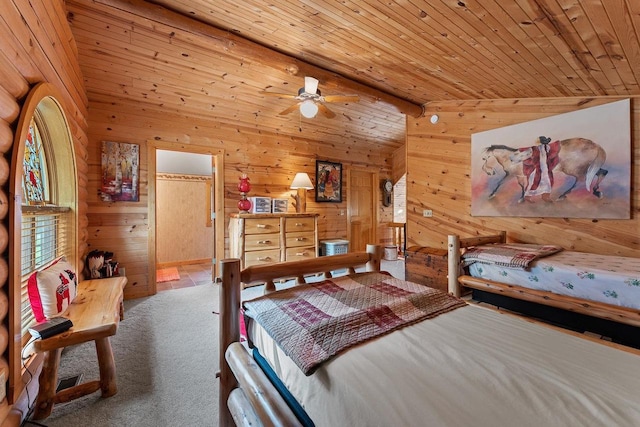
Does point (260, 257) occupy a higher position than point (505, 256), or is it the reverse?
point (505, 256)

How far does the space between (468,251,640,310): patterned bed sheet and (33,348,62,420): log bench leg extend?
346cm

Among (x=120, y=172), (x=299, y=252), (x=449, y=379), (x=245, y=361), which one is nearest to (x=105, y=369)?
(x=245, y=361)

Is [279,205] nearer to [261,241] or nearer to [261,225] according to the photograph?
[261,225]

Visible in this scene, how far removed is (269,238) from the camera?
13.7ft

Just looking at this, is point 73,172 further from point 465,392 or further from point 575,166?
point 575,166

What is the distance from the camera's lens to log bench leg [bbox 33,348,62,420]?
1585mm

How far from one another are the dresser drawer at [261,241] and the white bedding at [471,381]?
120 inches

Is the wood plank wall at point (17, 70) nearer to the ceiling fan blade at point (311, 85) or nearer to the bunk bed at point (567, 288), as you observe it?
the ceiling fan blade at point (311, 85)

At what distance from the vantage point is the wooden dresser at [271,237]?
398 cm

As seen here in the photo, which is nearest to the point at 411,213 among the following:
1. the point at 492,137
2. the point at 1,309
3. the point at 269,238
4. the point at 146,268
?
the point at 492,137

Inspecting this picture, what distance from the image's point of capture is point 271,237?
13.8 feet

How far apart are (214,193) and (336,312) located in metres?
3.66

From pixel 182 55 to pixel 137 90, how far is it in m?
0.89

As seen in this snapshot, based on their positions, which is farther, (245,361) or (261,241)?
(261,241)
